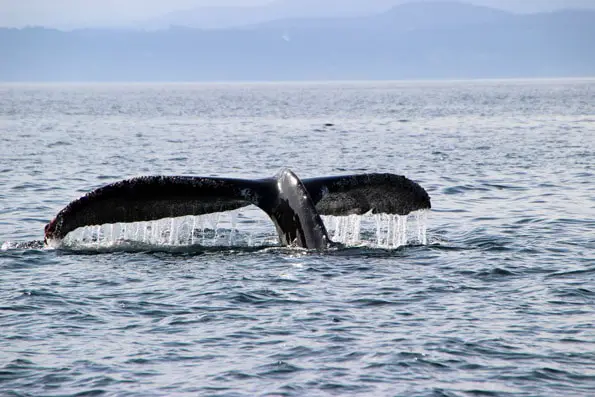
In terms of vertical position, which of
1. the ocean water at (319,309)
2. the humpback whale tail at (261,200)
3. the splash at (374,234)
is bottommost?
the ocean water at (319,309)

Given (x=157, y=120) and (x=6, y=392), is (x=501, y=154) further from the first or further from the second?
(x=157, y=120)

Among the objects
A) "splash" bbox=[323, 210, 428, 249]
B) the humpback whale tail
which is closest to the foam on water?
"splash" bbox=[323, 210, 428, 249]

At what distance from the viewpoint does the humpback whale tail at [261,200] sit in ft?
36.3

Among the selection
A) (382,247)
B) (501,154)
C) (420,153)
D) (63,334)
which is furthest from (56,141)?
(63,334)

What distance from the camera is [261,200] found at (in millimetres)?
11602

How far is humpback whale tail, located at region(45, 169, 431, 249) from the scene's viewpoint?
11.1 m

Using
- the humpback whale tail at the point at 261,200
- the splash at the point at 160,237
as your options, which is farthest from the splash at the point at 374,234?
the splash at the point at 160,237

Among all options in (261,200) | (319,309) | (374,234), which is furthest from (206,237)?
(319,309)

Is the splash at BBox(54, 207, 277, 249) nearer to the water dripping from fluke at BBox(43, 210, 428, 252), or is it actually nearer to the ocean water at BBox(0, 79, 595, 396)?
the water dripping from fluke at BBox(43, 210, 428, 252)

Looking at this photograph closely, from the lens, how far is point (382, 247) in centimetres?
1318

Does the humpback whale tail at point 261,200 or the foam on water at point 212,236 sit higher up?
the humpback whale tail at point 261,200

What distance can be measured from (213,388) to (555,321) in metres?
3.42

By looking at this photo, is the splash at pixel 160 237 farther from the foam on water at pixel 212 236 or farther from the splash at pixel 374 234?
the splash at pixel 374 234

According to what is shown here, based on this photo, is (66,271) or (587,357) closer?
(587,357)
